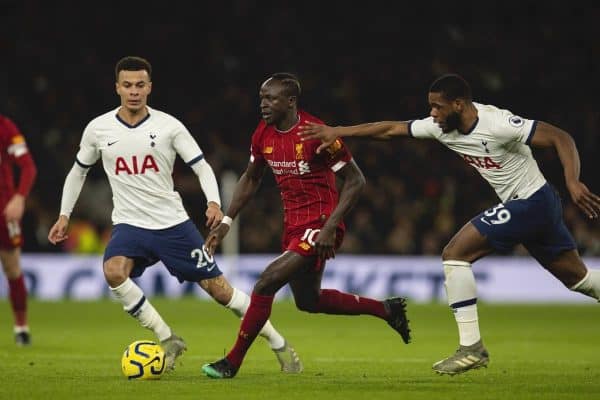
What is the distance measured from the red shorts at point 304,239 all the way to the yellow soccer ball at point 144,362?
4.00 feet

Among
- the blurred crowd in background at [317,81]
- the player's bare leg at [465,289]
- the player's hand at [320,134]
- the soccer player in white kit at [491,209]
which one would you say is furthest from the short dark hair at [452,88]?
the blurred crowd in background at [317,81]

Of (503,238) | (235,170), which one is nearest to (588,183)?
(235,170)

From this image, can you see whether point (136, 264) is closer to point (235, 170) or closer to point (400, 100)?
point (235, 170)

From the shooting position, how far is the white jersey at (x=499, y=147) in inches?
320

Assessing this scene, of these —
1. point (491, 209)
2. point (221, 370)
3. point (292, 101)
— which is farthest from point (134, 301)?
point (491, 209)

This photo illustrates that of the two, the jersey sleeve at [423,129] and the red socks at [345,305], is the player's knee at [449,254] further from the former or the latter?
the red socks at [345,305]

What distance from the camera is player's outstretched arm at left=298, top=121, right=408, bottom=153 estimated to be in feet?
26.6

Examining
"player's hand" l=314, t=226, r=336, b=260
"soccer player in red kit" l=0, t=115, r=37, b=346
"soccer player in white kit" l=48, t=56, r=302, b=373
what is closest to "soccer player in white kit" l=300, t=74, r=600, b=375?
"player's hand" l=314, t=226, r=336, b=260

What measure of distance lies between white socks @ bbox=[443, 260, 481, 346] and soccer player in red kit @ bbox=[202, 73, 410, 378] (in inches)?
34.3

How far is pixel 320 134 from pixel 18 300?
501 cm

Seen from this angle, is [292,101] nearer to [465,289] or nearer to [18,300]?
[465,289]

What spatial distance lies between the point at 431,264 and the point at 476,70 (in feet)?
17.2

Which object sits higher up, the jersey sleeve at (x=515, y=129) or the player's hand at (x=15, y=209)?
the jersey sleeve at (x=515, y=129)

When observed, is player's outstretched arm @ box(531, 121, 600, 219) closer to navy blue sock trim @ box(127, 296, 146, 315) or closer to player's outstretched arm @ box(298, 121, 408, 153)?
player's outstretched arm @ box(298, 121, 408, 153)
